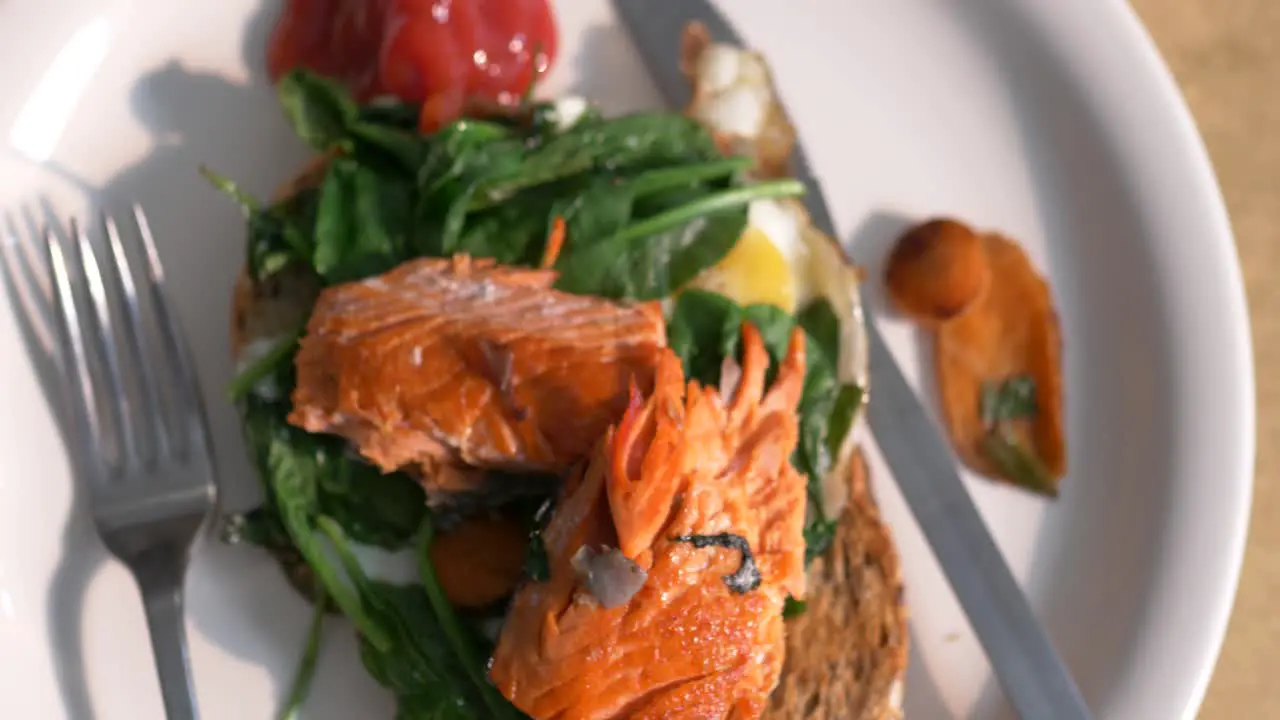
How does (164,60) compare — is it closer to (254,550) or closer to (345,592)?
(254,550)

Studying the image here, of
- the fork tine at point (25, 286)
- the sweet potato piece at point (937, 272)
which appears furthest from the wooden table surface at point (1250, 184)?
the fork tine at point (25, 286)

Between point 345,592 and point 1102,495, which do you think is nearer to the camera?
point 345,592

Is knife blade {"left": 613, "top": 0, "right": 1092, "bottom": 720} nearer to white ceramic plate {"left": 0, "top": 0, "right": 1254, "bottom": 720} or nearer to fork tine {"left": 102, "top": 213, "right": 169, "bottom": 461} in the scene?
white ceramic plate {"left": 0, "top": 0, "right": 1254, "bottom": 720}

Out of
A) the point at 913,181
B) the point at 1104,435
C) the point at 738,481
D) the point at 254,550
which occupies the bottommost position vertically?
the point at 254,550

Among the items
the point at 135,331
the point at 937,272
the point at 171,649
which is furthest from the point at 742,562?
the point at 135,331

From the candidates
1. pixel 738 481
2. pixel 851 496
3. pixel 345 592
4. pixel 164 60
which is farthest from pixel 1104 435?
pixel 164 60

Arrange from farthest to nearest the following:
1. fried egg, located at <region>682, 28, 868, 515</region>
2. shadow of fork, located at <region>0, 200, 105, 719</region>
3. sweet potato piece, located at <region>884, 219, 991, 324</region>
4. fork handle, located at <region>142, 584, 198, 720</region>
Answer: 1. sweet potato piece, located at <region>884, 219, 991, 324</region>
2. fried egg, located at <region>682, 28, 868, 515</region>
3. shadow of fork, located at <region>0, 200, 105, 719</region>
4. fork handle, located at <region>142, 584, 198, 720</region>

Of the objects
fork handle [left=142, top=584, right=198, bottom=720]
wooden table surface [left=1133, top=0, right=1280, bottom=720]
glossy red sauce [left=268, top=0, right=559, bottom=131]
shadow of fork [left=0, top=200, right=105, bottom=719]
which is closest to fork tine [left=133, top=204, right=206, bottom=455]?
shadow of fork [left=0, top=200, right=105, bottom=719]
